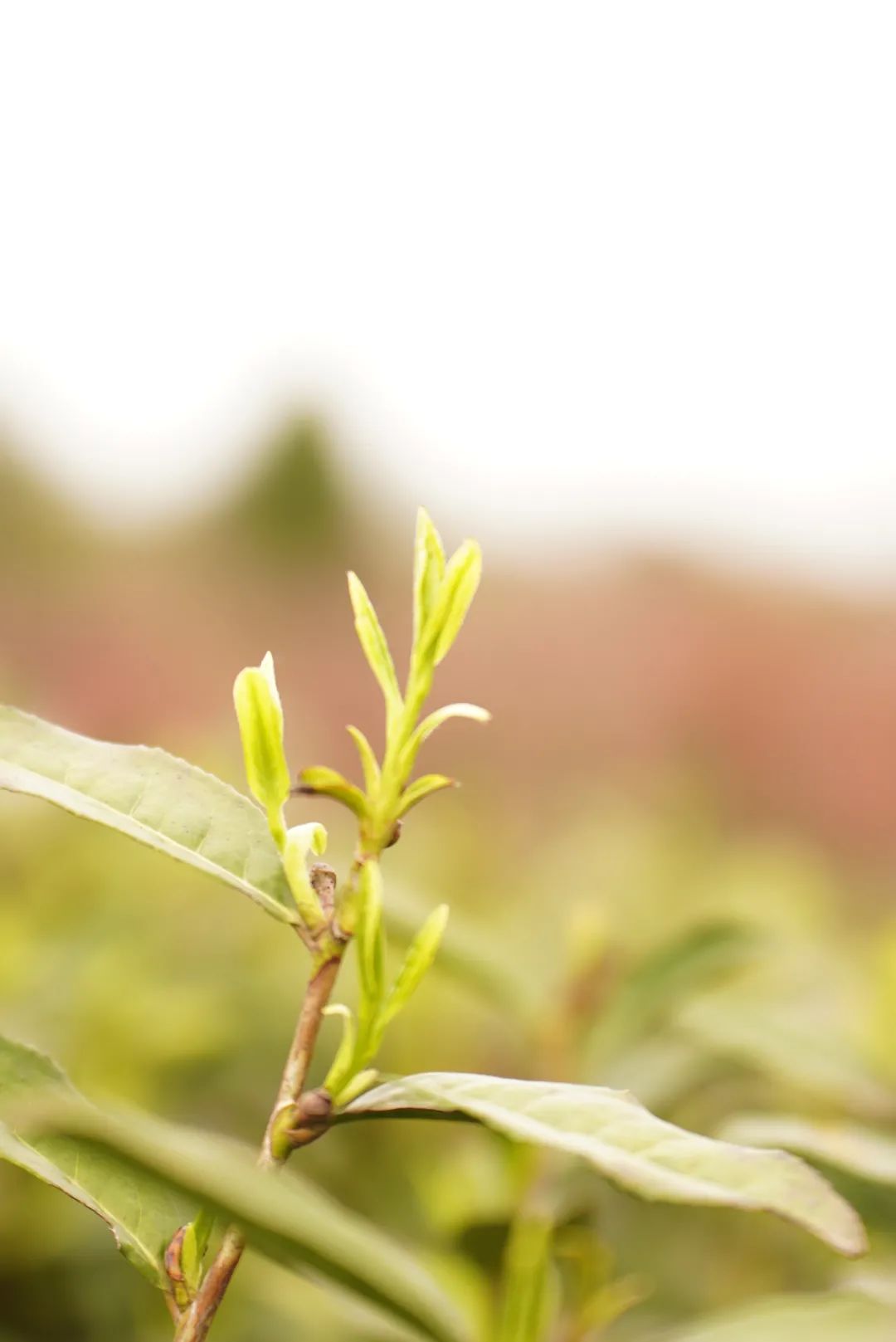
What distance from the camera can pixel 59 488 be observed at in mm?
12758

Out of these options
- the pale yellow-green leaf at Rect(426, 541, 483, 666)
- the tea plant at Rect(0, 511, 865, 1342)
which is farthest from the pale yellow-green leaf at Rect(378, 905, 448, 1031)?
the pale yellow-green leaf at Rect(426, 541, 483, 666)

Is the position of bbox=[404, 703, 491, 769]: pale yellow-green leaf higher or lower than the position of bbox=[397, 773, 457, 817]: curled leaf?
higher

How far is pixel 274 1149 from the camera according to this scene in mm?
485

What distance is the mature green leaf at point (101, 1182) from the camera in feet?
1.67

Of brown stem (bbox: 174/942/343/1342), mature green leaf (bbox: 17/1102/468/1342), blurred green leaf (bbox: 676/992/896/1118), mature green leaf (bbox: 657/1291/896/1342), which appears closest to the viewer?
mature green leaf (bbox: 17/1102/468/1342)

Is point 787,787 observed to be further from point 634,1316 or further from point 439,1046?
point 634,1316

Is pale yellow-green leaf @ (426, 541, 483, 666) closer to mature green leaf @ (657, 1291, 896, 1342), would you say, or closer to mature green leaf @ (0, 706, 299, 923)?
mature green leaf @ (0, 706, 299, 923)

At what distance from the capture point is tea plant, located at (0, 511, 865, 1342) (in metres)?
0.41

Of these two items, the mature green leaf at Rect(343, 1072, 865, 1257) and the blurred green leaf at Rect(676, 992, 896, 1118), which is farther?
the blurred green leaf at Rect(676, 992, 896, 1118)

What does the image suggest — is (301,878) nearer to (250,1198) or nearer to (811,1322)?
(250,1198)

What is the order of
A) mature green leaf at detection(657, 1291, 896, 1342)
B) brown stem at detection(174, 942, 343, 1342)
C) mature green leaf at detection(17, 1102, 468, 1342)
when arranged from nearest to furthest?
mature green leaf at detection(17, 1102, 468, 1342) < brown stem at detection(174, 942, 343, 1342) < mature green leaf at detection(657, 1291, 896, 1342)

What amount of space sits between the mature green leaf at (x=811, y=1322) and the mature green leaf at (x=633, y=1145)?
9.1 inches

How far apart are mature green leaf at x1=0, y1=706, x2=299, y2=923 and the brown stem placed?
0.04 m

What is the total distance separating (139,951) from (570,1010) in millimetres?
696
